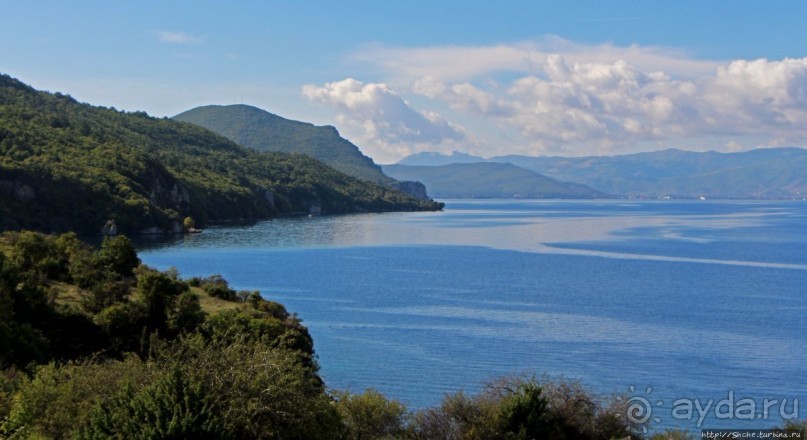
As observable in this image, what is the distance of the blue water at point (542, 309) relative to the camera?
39625 millimetres

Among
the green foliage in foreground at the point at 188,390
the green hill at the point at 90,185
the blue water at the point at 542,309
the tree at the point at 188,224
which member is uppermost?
the green hill at the point at 90,185

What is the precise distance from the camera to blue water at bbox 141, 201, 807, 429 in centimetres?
3962

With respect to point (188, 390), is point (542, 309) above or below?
below

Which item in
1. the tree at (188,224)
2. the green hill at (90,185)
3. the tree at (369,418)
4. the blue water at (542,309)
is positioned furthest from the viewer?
the tree at (188,224)

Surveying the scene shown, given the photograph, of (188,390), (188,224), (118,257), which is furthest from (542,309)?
(188,224)

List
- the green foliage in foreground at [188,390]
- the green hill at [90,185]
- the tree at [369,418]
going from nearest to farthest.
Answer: the green foliage in foreground at [188,390]
the tree at [369,418]
the green hill at [90,185]

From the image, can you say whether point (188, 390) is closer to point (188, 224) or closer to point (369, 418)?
point (369, 418)

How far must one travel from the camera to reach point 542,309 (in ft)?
196

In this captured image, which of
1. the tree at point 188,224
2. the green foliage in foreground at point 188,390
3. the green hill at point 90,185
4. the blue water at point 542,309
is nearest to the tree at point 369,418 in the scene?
the green foliage in foreground at point 188,390

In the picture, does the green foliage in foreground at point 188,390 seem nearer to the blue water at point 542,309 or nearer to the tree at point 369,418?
the tree at point 369,418

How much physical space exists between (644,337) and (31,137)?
395ft

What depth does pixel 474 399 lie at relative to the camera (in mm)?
26234

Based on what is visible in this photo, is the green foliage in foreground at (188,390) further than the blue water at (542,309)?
No

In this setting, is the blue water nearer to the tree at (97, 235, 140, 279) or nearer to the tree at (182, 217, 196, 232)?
the tree at (97, 235, 140, 279)
